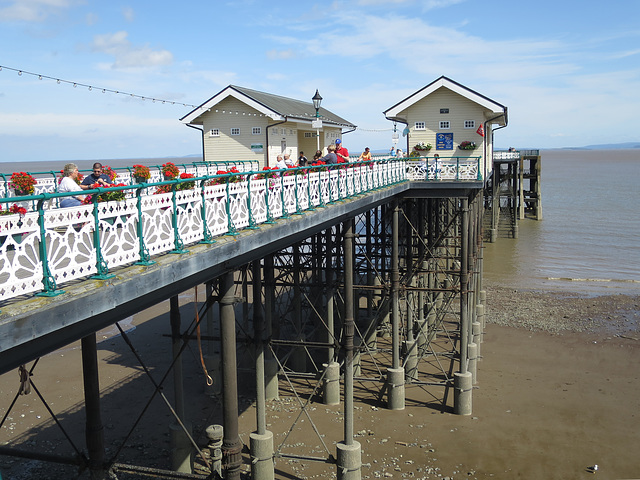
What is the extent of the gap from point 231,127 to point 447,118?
7198mm

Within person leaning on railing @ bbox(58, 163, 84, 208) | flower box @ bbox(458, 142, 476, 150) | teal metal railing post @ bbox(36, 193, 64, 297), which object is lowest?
teal metal railing post @ bbox(36, 193, 64, 297)

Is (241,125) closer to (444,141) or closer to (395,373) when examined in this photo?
(444,141)

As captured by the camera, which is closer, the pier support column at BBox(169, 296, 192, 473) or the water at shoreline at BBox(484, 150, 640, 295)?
the pier support column at BBox(169, 296, 192, 473)

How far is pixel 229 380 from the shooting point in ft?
26.1

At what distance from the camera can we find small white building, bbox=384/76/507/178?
20516mm

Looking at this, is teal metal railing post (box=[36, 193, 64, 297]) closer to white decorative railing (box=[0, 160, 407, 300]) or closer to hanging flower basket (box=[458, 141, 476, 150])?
white decorative railing (box=[0, 160, 407, 300])

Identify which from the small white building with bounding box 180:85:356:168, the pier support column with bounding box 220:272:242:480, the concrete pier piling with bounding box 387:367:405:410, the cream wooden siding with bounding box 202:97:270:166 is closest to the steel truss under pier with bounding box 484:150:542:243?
the small white building with bounding box 180:85:356:168

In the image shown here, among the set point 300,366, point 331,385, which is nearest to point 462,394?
point 331,385

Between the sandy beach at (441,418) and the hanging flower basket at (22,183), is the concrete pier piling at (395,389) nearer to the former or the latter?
the sandy beach at (441,418)

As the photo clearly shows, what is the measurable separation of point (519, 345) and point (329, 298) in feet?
26.6

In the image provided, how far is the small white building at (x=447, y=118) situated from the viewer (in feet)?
67.3

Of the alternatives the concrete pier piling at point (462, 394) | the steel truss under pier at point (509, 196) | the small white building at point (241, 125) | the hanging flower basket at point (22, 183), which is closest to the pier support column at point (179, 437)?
the hanging flower basket at point (22, 183)

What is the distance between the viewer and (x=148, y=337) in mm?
21016

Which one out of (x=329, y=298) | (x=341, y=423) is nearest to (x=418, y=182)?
(x=329, y=298)
